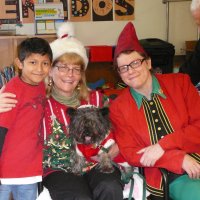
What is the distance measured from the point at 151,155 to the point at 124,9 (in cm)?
283

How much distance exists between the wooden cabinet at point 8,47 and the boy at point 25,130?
1698 millimetres

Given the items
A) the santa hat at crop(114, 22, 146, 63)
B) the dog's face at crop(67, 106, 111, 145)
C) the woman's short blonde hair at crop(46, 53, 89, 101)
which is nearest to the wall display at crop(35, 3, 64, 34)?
the woman's short blonde hair at crop(46, 53, 89, 101)

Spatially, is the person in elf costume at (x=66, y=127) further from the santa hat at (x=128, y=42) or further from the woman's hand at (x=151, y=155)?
the santa hat at (x=128, y=42)

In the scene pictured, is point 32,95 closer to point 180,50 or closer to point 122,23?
point 122,23

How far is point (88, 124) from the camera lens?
71.0 inches

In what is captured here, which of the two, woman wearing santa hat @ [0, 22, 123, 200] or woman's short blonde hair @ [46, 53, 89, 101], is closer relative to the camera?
woman wearing santa hat @ [0, 22, 123, 200]

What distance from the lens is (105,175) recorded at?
1.78 metres

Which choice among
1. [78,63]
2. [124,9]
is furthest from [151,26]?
[78,63]

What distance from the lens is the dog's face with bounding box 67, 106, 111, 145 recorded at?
181cm

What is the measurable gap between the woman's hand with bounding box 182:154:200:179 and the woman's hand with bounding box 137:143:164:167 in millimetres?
132

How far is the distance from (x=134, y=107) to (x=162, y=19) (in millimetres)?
2756

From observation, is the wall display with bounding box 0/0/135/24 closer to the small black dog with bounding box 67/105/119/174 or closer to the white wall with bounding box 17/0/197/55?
the white wall with bounding box 17/0/197/55

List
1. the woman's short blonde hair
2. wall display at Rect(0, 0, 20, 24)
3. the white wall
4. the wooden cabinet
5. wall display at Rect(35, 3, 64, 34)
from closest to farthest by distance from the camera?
the woman's short blonde hair, the wooden cabinet, wall display at Rect(35, 3, 64, 34), wall display at Rect(0, 0, 20, 24), the white wall

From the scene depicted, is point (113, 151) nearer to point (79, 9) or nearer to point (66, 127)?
point (66, 127)
